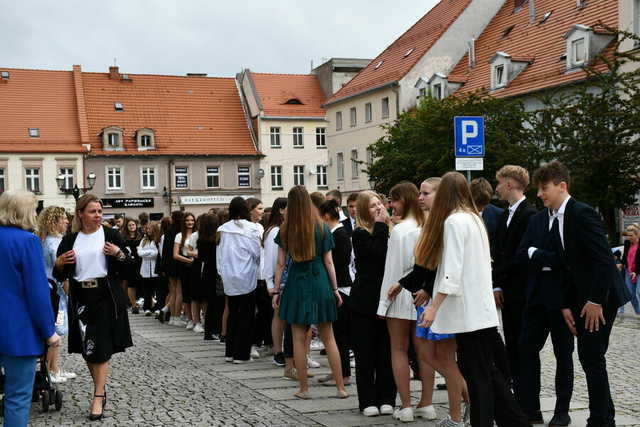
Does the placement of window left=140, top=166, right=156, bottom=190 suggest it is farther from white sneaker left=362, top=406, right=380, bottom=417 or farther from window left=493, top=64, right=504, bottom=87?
white sneaker left=362, top=406, right=380, bottom=417

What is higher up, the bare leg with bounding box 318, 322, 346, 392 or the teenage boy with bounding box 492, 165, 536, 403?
the teenage boy with bounding box 492, 165, 536, 403

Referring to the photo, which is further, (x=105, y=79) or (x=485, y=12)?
(x=105, y=79)

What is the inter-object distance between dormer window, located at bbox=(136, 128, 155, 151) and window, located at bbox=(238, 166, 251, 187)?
6.51 meters

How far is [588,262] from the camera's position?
21.2ft

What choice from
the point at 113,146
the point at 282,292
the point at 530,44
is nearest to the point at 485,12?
the point at 530,44

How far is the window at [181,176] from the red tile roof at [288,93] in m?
7.08

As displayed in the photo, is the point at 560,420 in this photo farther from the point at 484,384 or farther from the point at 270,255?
the point at 270,255

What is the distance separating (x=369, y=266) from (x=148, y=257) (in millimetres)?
10751

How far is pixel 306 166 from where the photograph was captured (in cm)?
6669

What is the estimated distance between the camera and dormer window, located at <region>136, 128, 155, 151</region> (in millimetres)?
61812

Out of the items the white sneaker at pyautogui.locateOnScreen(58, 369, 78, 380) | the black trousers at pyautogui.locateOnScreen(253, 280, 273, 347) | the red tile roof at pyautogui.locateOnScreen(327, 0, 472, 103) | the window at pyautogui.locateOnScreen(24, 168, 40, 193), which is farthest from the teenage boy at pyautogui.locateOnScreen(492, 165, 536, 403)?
the window at pyautogui.locateOnScreen(24, 168, 40, 193)

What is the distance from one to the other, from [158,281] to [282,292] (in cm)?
938

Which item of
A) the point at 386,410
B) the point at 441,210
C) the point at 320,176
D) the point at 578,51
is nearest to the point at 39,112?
the point at 320,176

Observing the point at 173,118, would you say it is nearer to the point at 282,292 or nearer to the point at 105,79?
the point at 105,79
